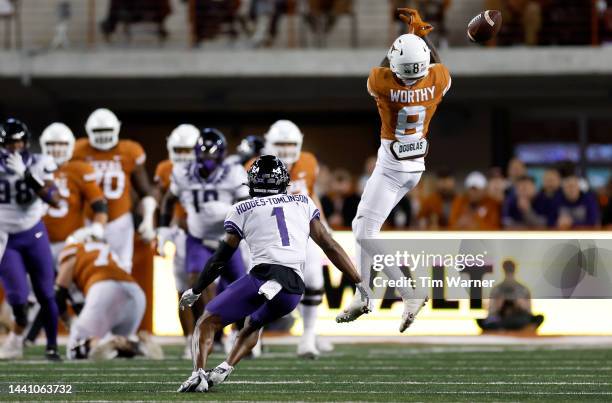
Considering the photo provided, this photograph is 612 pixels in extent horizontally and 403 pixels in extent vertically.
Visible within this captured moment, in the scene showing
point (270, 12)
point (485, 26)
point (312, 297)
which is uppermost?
point (485, 26)

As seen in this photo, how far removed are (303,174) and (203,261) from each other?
1239 mm

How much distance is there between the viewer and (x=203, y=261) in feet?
39.5

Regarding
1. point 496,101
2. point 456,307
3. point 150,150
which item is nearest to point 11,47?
point 150,150

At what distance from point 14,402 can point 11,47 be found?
510 inches

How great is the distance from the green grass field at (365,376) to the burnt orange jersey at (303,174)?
138 cm

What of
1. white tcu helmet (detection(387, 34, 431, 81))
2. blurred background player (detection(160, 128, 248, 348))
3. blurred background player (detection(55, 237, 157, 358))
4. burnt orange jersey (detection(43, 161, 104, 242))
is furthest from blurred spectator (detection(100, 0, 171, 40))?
white tcu helmet (detection(387, 34, 431, 81))

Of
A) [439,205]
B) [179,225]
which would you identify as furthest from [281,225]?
[439,205]

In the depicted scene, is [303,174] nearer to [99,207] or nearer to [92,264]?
[99,207]

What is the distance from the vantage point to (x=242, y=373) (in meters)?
10.1

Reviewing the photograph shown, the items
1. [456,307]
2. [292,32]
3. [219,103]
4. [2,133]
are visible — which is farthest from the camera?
[219,103]

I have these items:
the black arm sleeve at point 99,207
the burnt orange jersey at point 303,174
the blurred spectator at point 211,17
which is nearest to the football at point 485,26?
the burnt orange jersey at point 303,174

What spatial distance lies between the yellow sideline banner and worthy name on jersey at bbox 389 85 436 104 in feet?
16.8

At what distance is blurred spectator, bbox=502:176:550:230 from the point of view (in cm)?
1534

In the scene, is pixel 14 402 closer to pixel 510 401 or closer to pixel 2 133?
pixel 510 401
